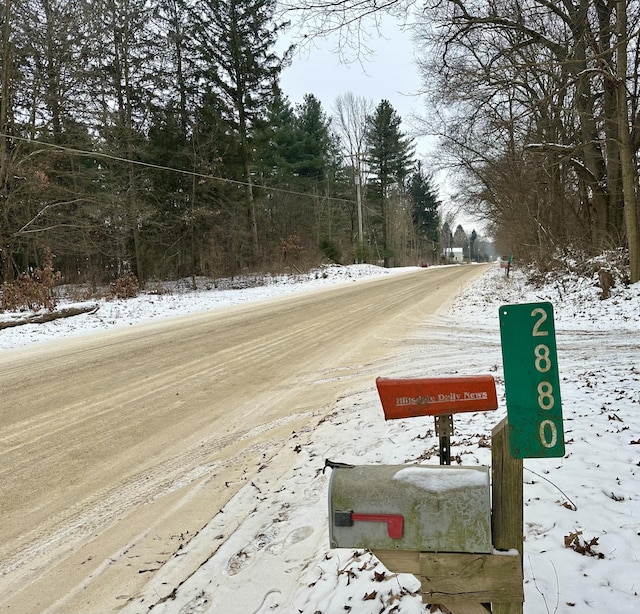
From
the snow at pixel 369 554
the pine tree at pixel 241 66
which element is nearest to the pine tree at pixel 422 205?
the pine tree at pixel 241 66

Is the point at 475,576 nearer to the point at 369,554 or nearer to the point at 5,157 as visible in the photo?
the point at 369,554

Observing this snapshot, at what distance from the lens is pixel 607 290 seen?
1098 cm

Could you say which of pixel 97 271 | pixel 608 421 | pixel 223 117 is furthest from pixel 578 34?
pixel 97 271

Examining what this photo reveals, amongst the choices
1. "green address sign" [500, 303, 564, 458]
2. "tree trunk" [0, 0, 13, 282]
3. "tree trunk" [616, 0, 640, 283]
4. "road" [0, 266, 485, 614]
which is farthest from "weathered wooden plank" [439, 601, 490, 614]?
"tree trunk" [0, 0, 13, 282]

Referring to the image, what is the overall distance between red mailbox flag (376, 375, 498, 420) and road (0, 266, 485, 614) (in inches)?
80.1

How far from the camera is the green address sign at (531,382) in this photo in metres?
1.36

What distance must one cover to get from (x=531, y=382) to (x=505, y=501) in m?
0.42

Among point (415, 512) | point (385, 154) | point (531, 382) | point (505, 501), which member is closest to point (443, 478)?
point (415, 512)

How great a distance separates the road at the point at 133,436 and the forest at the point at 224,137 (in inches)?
175

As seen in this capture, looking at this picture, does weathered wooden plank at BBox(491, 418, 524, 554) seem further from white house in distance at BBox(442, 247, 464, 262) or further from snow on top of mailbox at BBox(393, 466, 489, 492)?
white house in distance at BBox(442, 247, 464, 262)

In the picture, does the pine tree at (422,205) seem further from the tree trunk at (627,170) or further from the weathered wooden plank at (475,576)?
the weathered wooden plank at (475,576)

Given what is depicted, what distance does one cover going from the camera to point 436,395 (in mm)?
1683

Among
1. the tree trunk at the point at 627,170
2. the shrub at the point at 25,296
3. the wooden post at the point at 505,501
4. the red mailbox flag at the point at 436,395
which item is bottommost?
the wooden post at the point at 505,501

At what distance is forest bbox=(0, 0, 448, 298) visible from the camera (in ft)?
52.8
